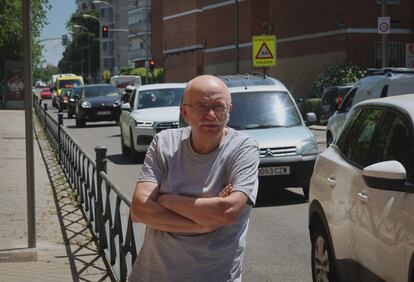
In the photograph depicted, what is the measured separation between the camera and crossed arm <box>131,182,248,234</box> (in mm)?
3125

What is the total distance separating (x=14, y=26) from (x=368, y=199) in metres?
46.2

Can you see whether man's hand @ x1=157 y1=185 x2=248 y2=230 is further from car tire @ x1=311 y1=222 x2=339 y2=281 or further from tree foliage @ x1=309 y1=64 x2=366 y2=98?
tree foliage @ x1=309 y1=64 x2=366 y2=98

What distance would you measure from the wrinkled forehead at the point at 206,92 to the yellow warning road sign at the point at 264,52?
914 inches

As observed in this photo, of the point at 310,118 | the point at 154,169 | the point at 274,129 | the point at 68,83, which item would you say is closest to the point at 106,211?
the point at 154,169

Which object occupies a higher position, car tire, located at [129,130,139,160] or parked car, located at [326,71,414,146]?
parked car, located at [326,71,414,146]

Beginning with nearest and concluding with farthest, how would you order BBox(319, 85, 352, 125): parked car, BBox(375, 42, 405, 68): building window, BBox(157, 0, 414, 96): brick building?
1. BBox(319, 85, 352, 125): parked car
2. BBox(375, 42, 405, 68): building window
3. BBox(157, 0, 414, 96): brick building

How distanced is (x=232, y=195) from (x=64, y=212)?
23.6ft

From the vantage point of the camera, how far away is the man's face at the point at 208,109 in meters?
3.21

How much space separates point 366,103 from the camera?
5684mm

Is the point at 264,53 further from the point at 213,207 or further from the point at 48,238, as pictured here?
the point at 213,207

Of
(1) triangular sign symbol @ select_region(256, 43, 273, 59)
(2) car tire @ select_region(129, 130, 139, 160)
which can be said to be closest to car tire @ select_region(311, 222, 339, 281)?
(2) car tire @ select_region(129, 130, 139, 160)

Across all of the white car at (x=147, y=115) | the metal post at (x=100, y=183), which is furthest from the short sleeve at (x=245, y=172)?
the white car at (x=147, y=115)

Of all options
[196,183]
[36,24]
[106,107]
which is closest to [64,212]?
[196,183]

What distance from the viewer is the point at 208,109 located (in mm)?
3209
